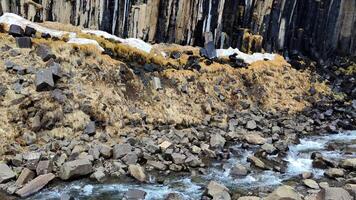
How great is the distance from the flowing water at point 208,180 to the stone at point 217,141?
780mm

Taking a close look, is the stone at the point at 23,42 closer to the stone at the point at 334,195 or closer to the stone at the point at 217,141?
the stone at the point at 217,141

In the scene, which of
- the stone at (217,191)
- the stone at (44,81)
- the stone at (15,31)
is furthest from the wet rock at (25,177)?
the stone at (15,31)

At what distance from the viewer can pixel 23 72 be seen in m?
21.8

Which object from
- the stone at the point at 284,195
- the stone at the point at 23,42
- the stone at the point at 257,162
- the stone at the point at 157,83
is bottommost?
the stone at the point at 257,162

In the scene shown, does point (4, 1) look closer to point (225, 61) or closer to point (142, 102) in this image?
point (142, 102)

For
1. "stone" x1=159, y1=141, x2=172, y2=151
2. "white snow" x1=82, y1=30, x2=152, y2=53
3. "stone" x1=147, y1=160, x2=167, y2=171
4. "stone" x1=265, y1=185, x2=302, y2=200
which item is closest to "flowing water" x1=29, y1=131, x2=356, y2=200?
"stone" x1=147, y1=160, x2=167, y2=171

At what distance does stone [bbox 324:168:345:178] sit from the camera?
19.0 meters

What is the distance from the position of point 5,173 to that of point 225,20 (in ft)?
83.5

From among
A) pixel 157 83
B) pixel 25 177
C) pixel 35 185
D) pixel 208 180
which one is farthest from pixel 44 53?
pixel 208 180

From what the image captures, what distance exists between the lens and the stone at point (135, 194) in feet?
51.0

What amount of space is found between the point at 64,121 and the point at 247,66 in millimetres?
17980

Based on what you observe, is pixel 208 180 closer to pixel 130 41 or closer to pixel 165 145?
pixel 165 145

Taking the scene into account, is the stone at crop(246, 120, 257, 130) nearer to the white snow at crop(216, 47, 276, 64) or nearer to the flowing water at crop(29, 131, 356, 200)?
the flowing water at crop(29, 131, 356, 200)

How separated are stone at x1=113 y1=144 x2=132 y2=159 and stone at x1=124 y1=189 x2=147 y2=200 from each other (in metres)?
3.65
